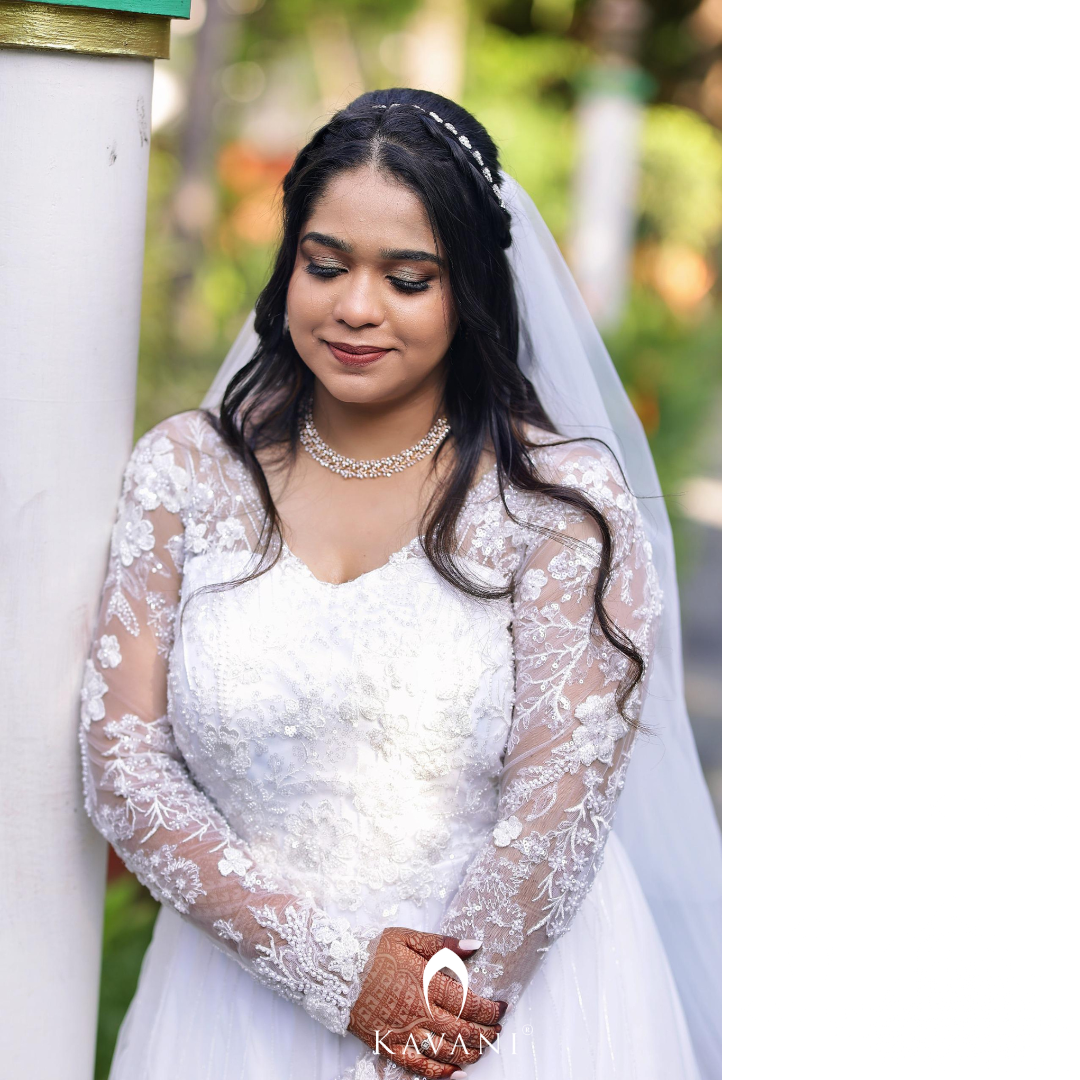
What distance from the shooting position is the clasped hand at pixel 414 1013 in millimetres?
1759

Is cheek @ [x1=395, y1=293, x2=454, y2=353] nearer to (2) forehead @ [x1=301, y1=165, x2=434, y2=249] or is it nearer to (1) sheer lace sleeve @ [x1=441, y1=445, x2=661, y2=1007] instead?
(2) forehead @ [x1=301, y1=165, x2=434, y2=249]

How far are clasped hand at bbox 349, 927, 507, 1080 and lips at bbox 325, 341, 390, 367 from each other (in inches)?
35.6

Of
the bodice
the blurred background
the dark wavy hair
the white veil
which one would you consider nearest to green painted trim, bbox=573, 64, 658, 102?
the blurred background

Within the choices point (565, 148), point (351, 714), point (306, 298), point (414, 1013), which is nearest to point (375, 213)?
point (306, 298)

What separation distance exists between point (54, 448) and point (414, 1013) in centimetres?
107

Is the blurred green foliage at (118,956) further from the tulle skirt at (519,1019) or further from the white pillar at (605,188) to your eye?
the white pillar at (605,188)

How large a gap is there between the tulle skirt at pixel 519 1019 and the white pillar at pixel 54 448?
156mm

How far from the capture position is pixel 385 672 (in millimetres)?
1857

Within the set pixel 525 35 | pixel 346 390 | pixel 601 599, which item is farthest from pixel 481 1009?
pixel 525 35

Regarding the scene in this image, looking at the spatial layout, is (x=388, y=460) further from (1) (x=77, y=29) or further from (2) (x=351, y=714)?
(1) (x=77, y=29)

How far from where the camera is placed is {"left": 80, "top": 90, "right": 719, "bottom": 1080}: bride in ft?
5.89
